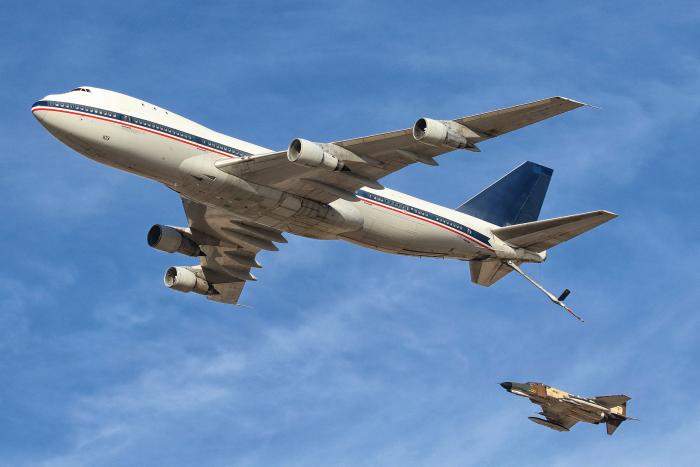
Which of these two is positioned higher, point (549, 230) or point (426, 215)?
point (426, 215)

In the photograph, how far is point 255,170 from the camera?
165 feet

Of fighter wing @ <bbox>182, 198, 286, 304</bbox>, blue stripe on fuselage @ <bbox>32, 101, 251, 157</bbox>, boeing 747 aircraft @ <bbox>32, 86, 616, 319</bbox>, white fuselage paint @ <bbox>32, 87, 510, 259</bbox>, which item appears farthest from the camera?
fighter wing @ <bbox>182, 198, 286, 304</bbox>

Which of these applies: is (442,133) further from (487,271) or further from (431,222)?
(487,271)

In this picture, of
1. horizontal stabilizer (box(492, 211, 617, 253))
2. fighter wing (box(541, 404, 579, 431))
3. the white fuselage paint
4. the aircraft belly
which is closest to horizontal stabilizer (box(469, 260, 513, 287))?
horizontal stabilizer (box(492, 211, 617, 253))

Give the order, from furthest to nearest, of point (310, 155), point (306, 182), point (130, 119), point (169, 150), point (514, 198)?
1. point (514, 198)
2. point (306, 182)
3. point (169, 150)
4. point (130, 119)
5. point (310, 155)

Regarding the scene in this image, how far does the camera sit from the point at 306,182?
5112cm

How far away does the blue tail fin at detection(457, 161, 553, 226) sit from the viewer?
61.1 m

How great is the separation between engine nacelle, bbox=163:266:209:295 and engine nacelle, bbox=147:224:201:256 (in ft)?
8.49

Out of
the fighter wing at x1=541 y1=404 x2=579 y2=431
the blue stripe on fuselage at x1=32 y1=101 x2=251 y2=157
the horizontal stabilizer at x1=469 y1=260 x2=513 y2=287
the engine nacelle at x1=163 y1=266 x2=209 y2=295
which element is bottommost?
the fighter wing at x1=541 y1=404 x2=579 y2=431

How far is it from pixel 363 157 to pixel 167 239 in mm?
14609

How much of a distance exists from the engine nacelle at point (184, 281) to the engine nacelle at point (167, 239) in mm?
2587

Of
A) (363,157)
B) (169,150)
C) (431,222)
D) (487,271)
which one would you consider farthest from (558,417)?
(169,150)

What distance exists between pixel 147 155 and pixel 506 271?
854 inches

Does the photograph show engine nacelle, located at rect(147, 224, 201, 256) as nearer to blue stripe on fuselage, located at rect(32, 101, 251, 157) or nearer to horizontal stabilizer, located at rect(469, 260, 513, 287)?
blue stripe on fuselage, located at rect(32, 101, 251, 157)
